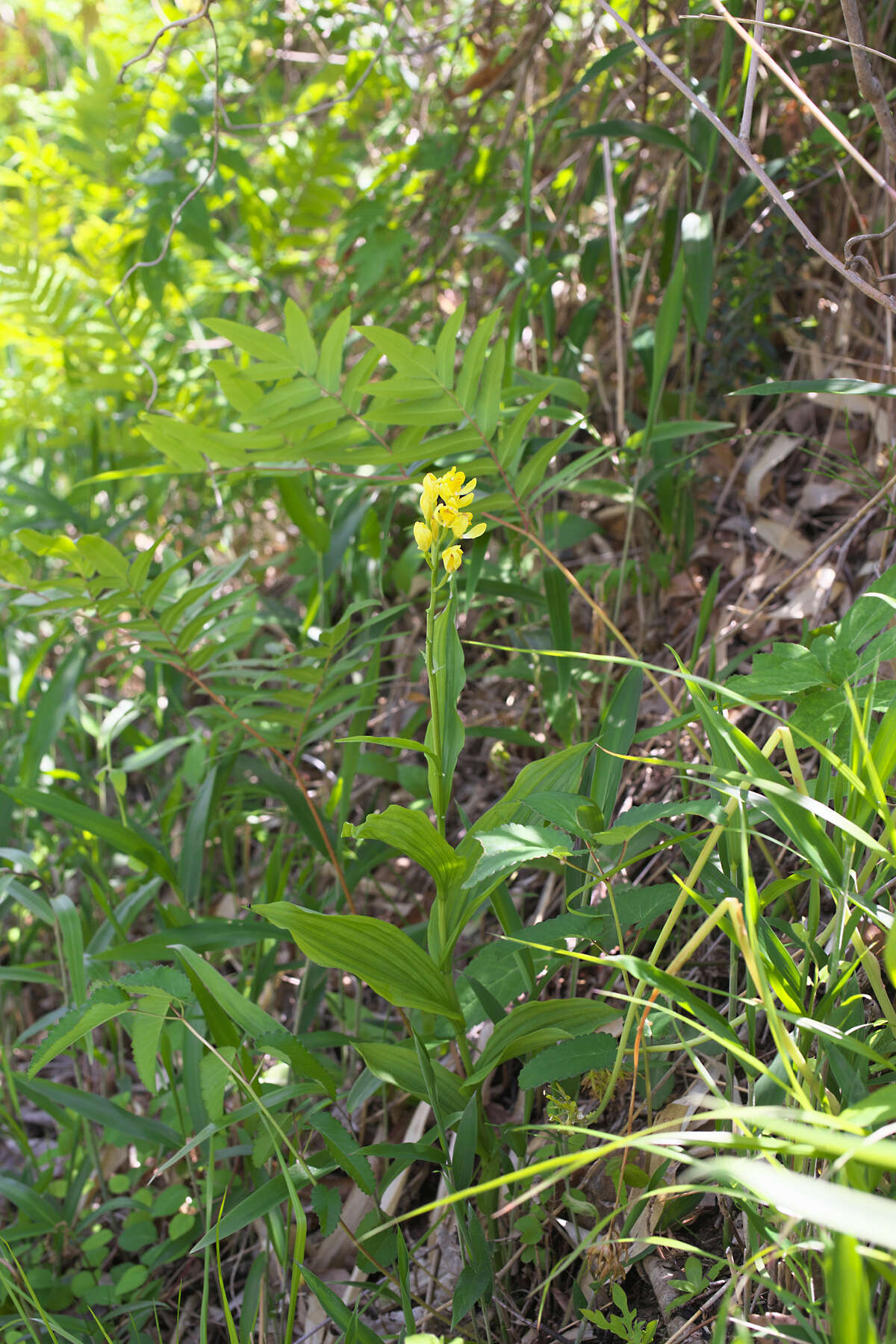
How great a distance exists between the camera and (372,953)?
754 mm

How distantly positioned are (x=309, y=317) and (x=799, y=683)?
155 cm

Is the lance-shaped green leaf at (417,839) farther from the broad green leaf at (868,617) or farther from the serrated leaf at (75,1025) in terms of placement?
the broad green leaf at (868,617)

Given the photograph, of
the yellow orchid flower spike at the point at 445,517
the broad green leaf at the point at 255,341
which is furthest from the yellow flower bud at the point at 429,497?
the broad green leaf at the point at 255,341

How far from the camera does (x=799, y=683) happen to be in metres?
0.75

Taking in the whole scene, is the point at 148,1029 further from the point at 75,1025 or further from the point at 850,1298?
the point at 850,1298

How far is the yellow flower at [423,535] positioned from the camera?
0.67 m

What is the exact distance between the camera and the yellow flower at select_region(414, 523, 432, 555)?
2.21 feet

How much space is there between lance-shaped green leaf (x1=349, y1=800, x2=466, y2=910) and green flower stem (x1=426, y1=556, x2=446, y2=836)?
12 mm

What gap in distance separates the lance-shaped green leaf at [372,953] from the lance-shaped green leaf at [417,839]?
0.05 metres

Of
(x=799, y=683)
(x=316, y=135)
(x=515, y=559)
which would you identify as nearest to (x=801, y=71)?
(x=515, y=559)

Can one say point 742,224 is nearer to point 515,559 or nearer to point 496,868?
point 515,559

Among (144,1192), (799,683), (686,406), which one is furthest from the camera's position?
(686,406)

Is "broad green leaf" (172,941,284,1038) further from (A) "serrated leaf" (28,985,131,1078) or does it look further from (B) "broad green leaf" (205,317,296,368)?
(B) "broad green leaf" (205,317,296,368)

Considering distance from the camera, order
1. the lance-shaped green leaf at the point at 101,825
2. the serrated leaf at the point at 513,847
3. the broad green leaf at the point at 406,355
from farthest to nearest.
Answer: the lance-shaped green leaf at the point at 101,825 → the broad green leaf at the point at 406,355 → the serrated leaf at the point at 513,847
